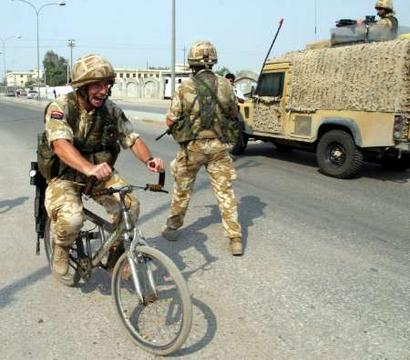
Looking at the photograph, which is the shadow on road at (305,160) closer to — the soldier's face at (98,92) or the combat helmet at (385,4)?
the combat helmet at (385,4)

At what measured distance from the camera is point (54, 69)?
121 metres

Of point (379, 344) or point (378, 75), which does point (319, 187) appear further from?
point (379, 344)

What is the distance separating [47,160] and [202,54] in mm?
1897

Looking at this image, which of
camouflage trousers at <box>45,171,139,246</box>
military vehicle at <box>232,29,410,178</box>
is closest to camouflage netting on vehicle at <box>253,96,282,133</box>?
military vehicle at <box>232,29,410,178</box>

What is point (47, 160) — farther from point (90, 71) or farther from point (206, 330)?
point (206, 330)

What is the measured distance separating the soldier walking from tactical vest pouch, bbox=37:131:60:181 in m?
1.58

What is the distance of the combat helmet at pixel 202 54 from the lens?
4.53m

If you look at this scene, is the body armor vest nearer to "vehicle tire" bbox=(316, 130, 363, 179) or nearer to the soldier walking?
the soldier walking

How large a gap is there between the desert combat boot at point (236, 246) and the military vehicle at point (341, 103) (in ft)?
8.54

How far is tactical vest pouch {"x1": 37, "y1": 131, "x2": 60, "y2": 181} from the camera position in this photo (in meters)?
3.28

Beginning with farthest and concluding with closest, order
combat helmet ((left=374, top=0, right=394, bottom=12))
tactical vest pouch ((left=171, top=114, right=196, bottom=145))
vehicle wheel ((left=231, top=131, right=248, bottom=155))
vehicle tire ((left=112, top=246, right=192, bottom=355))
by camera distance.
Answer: vehicle wheel ((left=231, top=131, right=248, bottom=155))
combat helmet ((left=374, top=0, right=394, bottom=12))
tactical vest pouch ((left=171, top=114, right=196, bottom=145))
vehicle tire ((left=112, top=246, right=192, bottom=355))

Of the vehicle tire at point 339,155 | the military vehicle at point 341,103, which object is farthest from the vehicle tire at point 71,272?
the vehicle tire at point 339,155

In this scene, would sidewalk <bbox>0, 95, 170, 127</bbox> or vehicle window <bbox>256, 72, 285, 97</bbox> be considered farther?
sidewalk <bbox>0, 95, 170, 127</bbox>

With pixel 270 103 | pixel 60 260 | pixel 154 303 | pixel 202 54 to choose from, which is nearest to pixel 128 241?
pixel 154 303
